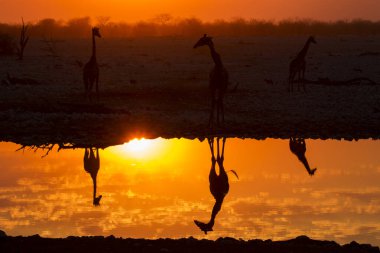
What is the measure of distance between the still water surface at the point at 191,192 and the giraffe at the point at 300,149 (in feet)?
0.36

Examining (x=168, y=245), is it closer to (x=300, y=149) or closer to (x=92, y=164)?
(x=92, y=164)

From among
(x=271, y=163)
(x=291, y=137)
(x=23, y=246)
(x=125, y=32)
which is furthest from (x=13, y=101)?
(x=125, y=32)

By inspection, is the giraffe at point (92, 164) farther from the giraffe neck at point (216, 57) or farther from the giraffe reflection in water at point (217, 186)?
the giraffe neck at point (216, 57)

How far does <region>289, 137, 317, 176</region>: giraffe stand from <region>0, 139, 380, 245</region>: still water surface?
0.11 metres

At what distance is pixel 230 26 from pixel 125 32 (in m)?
9.31

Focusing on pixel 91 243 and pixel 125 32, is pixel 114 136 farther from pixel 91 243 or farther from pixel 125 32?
pixel 125 32

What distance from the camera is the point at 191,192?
11258 mm

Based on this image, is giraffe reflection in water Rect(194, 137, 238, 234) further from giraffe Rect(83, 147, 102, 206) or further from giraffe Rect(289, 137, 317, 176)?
giraffe Rect(83, 147, 102, 206)

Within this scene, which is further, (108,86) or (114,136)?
(108,86)

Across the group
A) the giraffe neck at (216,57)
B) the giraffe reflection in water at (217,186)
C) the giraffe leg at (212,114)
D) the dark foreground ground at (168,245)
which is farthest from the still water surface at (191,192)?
the giraffe neck at (216,57)

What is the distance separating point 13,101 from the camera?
20.8 m

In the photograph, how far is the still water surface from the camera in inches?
357

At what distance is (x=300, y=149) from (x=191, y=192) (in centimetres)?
442

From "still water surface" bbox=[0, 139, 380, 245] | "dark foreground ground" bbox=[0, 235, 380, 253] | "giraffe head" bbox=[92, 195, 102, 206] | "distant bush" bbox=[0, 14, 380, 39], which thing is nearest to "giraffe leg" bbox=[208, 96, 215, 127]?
"still water surface" bbox=[0, 139, 380, 245]
